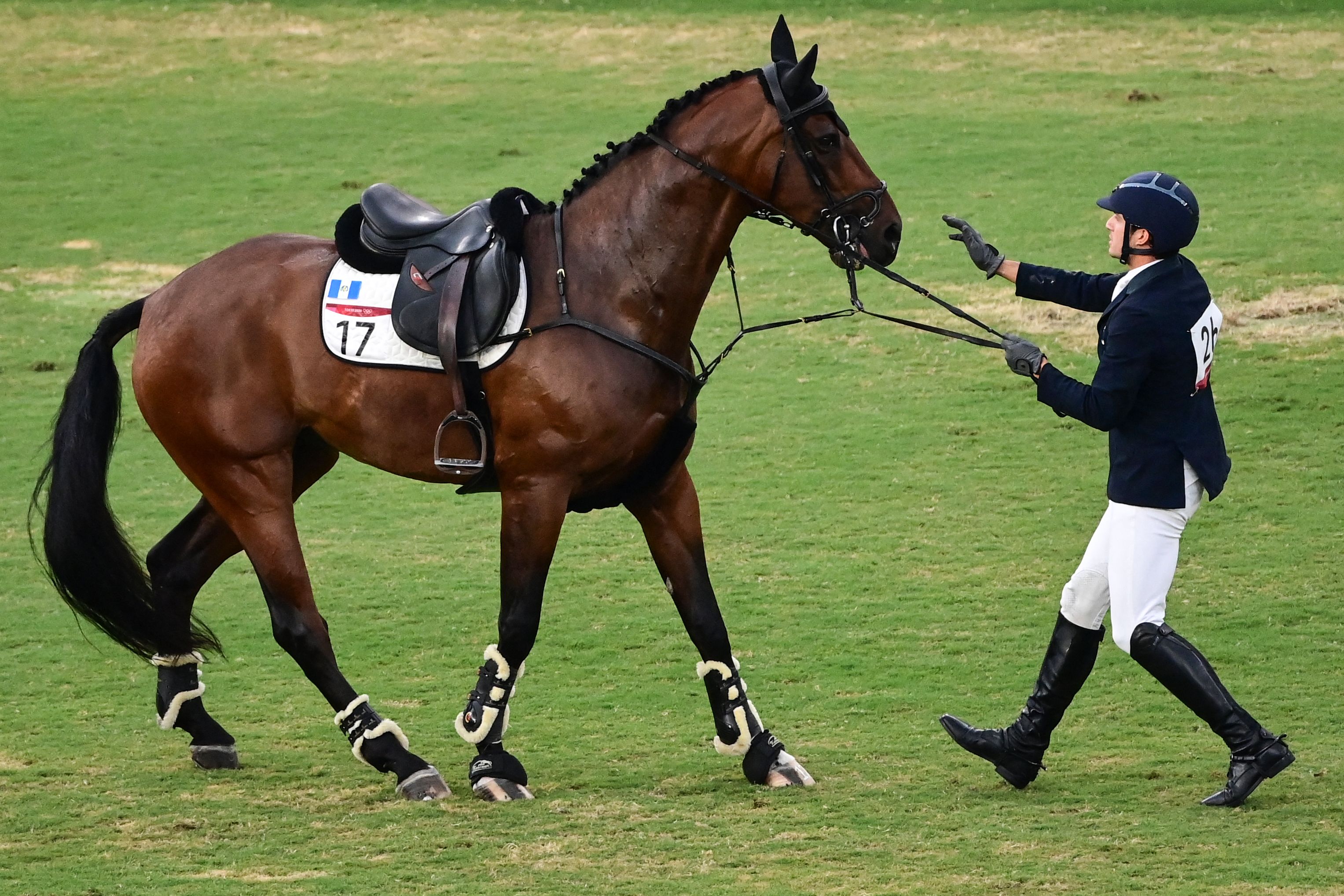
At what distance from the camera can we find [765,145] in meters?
5.54

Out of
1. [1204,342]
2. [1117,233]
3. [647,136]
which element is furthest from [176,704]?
[1204,342]

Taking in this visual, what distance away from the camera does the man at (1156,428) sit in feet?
17.2

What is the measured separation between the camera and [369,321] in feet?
19.2

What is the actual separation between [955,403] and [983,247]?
5315 mm

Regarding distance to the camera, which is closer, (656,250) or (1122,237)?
(1122,237)

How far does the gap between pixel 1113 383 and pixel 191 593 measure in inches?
131

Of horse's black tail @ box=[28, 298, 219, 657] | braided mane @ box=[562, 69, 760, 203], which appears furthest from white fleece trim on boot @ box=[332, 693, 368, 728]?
braided mane @ box=[562, 69, 760, 203]

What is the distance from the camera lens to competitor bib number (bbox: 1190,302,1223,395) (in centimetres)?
526

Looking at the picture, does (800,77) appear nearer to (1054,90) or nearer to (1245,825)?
(1245,825)

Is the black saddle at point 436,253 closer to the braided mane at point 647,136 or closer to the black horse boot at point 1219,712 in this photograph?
the braided mane at point 647,136

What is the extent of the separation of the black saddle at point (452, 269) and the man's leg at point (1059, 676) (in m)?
1.88

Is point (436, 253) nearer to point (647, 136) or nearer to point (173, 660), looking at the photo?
point (647, 136)

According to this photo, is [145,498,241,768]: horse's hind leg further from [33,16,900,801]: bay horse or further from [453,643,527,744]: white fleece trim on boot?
[453,643,527,744]: white fleece trim on boot

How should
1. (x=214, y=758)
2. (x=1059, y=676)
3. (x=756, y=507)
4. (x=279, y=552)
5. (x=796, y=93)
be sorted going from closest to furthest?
1. (x=796, y=93)
2. (x=1059, y=676)
3. (x=279, y=552)
4. (x=214, y=758)
5. (x=756, y=507)
